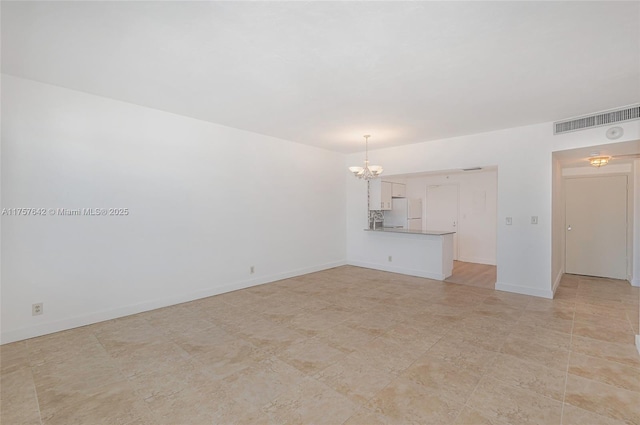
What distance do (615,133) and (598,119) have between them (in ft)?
0.90

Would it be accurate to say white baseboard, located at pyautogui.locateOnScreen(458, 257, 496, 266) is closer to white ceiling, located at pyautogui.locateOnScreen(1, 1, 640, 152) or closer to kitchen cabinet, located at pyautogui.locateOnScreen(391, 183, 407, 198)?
kitchen cabinet, located at pyautogui.locateOnScreen(391, 183, 407, 198)

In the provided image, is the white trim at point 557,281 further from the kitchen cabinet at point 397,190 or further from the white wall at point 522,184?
the kitchen cabinet at point 397,190

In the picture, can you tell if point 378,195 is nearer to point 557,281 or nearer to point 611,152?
point 557,281

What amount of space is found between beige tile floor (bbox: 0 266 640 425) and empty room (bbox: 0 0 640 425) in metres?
0.02

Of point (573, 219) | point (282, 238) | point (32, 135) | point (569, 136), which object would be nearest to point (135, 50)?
point (32, 135)

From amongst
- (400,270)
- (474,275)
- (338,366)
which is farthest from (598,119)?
(338,366)

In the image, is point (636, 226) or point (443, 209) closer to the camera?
point (636, 226)

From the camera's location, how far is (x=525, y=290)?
466 centimetres

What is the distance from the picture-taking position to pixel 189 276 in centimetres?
435

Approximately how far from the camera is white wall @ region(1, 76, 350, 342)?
10.1ft

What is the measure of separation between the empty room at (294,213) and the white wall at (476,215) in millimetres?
1470

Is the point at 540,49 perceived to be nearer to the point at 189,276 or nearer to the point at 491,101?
the point at 491,101

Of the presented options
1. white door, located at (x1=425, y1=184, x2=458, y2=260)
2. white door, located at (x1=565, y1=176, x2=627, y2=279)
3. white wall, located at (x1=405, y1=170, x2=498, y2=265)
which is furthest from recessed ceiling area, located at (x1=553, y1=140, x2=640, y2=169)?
white door, located at (x1=425, y1=184, x2=458, y2=260)

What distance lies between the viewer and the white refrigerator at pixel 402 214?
7.12 m
